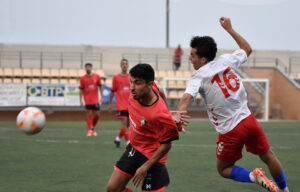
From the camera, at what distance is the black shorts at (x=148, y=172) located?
3.78 meters

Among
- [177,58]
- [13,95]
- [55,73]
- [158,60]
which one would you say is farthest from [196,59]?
[158,60]

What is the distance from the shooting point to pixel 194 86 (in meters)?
4.11

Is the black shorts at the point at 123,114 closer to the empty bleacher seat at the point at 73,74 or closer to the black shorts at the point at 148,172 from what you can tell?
the black shorts at the point at 148,172

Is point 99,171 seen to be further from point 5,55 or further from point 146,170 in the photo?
point 5,55

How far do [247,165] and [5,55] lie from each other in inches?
847

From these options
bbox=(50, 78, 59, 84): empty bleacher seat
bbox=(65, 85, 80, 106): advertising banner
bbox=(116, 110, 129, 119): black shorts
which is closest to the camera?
bbox=(116, 110, 129, 119): black shorts

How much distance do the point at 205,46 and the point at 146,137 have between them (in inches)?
45.3

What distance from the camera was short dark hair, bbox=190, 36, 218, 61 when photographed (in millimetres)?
4355

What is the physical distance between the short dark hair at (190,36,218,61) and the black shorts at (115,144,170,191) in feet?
3.99

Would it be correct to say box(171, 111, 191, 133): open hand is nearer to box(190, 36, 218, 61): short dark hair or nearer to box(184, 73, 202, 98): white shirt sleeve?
box(184, 73, 202, 98): white shirt sleeve

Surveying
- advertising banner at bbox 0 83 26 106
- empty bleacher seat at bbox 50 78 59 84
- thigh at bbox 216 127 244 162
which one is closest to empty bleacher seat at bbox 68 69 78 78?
empty bleacher seat at bbox 50 78 59 84

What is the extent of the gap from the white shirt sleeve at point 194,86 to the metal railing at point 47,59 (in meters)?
21.6

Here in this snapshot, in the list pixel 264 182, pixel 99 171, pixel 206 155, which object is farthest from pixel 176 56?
pixel 264 182

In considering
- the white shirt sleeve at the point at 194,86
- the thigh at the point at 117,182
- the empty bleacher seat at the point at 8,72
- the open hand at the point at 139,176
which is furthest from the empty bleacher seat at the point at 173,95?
the open hand at the point at 139,176
